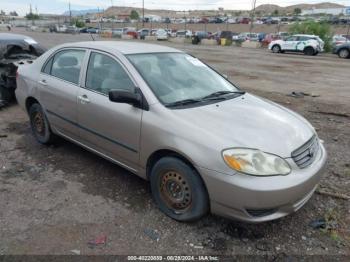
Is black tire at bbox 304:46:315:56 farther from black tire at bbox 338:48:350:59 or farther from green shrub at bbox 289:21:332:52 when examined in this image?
green shrub at bbox 289:21:332:52

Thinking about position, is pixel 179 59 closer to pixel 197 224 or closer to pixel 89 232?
pixel 197 224

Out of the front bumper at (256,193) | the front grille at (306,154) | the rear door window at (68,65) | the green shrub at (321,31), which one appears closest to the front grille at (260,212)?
the front bumper at (256,193)

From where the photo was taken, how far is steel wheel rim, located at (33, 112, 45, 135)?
498cm

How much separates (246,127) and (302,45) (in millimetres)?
25597

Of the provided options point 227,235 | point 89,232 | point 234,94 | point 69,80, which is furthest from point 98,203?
point 234,94

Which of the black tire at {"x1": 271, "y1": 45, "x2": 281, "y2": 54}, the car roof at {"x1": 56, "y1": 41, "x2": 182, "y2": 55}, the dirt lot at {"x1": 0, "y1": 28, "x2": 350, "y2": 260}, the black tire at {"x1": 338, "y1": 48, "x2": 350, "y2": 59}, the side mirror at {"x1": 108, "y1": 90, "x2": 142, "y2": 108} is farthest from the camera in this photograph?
the black tire at {"x1": 271, "y1": 45, "x2": 281, "y2": 54}

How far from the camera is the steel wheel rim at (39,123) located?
4.98 meters

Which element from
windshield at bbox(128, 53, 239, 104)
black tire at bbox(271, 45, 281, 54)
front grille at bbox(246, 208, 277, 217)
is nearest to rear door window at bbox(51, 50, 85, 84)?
windshield at bbox(128, 53, 239, 104)

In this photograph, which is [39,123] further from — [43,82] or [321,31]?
[321,31]

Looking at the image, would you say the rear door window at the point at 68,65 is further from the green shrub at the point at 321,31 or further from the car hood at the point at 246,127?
the green shrub at the point at 321,31

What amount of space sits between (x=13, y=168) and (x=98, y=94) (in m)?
1.62

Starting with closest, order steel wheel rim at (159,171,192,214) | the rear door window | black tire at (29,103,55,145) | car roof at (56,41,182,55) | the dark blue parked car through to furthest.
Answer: steel wheel rim at (159,171,192,214), car roof at (56,41,182,55), the rear door window, black tire at (29,103,55,145), the dark blue parked car

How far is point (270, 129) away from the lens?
3105mm

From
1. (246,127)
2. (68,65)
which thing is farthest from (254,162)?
(68,65)
